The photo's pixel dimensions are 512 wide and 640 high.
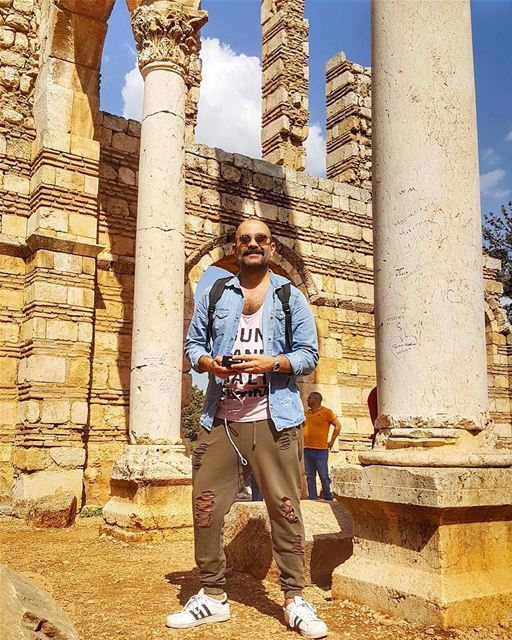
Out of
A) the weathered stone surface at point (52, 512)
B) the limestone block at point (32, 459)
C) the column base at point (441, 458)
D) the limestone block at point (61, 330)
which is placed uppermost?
the limestone block at point (61, 330)

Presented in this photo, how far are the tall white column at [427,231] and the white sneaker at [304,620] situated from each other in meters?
0.93

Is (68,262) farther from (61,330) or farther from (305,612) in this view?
(305,612)

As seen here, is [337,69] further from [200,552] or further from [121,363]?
[200,552]

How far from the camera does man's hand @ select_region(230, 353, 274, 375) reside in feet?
10.8

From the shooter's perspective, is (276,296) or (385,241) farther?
(385,241)

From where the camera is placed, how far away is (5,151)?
31.4 ft

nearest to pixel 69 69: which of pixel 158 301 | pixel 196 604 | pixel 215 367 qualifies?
pixel 158 301

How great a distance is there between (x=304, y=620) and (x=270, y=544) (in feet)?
3.92

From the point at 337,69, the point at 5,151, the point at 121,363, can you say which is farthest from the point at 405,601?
the point at 337,69

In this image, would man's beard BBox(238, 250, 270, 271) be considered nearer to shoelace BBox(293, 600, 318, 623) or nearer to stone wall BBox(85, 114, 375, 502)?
shoelace BBox(293, 600, 318, 623)

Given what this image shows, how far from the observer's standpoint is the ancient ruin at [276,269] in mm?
3535

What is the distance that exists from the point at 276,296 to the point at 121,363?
6.84 metres

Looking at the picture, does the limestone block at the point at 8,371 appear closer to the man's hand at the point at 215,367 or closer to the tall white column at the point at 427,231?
the man's hand at the point at 215,367

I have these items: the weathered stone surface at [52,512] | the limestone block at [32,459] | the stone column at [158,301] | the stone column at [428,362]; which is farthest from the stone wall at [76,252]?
the stone column at [428,362]
